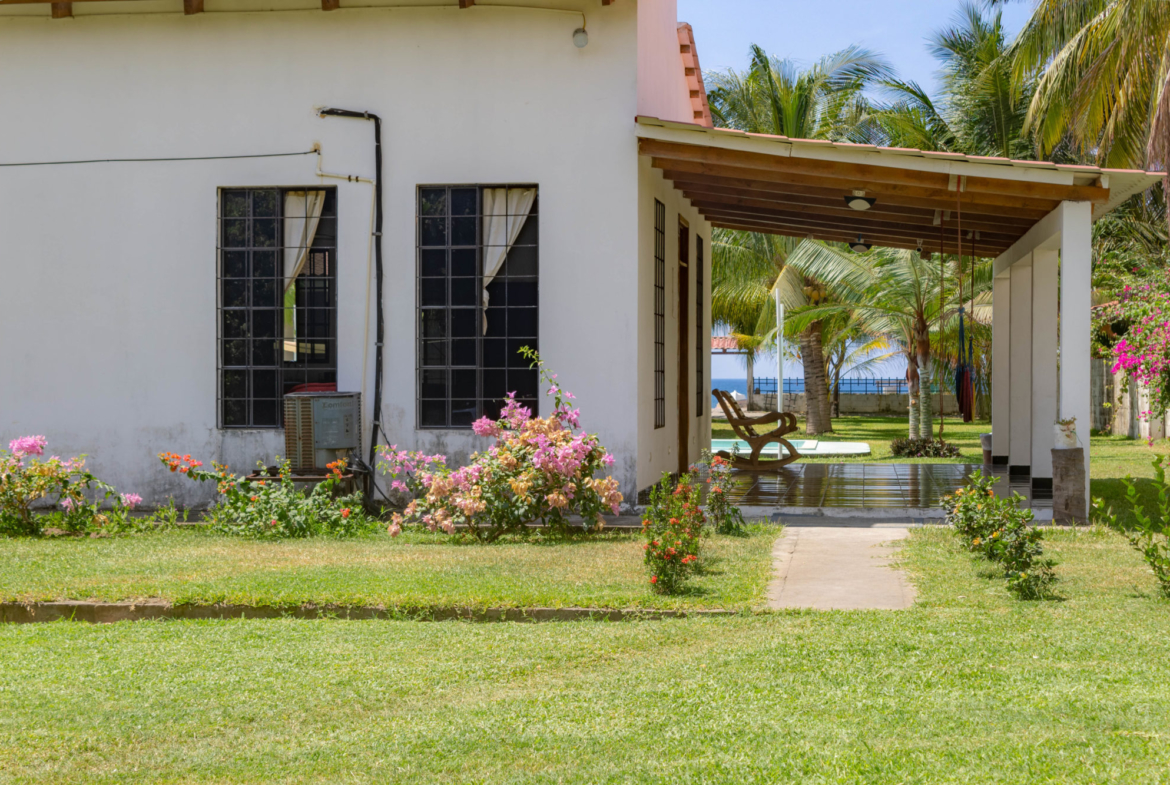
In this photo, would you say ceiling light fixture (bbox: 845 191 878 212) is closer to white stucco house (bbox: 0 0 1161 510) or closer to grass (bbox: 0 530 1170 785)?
white stucco house (bbox: 0 0 1161 510)

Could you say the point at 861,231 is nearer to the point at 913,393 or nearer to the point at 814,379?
the point at 913,393

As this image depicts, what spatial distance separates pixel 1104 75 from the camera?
60.3ft

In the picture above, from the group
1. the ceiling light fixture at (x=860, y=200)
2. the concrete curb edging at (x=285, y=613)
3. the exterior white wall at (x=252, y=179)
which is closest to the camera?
the concrete curb edging at (x=285, y=613)

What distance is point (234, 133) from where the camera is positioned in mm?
11156

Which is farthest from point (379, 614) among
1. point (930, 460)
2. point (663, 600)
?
point (930, 460)

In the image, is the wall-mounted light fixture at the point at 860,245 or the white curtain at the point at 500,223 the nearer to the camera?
the white curtain at the point at 500,223

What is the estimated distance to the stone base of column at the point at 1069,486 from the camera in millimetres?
9578

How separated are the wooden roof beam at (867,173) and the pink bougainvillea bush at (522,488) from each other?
2.65m

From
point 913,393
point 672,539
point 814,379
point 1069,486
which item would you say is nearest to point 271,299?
point 672,539

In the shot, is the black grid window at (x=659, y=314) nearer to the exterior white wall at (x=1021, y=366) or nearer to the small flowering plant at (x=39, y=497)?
the exterior white wall at (x=1021, y=366)

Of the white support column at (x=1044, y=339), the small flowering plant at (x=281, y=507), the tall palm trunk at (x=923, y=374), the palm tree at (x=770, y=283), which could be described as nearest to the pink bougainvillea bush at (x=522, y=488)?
the small flowering plant at (x=281, y=507)

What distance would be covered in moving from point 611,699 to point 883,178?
6.80 m

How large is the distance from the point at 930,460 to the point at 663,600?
12182 millimetres

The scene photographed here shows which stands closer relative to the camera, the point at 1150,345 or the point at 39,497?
the point at 39,497
